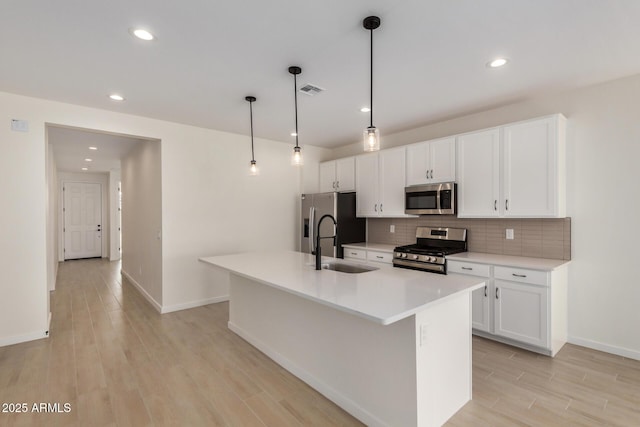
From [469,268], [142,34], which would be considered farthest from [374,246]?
[142,34]

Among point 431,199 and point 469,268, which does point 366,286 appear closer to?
point 469,268

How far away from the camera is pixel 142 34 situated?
2109 mm

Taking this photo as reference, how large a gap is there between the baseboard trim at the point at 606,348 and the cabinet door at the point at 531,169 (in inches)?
51.4

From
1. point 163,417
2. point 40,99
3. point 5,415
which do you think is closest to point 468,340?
point 163,417

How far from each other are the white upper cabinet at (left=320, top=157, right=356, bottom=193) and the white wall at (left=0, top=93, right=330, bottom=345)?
0.75ft

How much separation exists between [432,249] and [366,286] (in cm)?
207

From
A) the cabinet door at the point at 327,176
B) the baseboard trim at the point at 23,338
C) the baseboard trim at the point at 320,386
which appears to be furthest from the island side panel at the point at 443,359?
the baseboard trim at the point at 23,338

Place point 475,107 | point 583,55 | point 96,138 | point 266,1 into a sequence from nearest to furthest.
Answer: point 266,1 < point 583,55 < point 475,107 < point 96,138

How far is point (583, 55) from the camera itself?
95.5 inches

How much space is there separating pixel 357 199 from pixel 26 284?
413 centimetres

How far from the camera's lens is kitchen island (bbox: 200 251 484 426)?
5.82 ft

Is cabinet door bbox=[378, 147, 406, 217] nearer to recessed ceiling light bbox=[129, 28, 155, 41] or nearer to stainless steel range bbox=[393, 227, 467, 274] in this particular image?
stainless steel range bbox=[393, 227, 467, 274]

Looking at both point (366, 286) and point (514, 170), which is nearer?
point (366, 286)

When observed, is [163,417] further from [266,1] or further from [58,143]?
[58,143]
